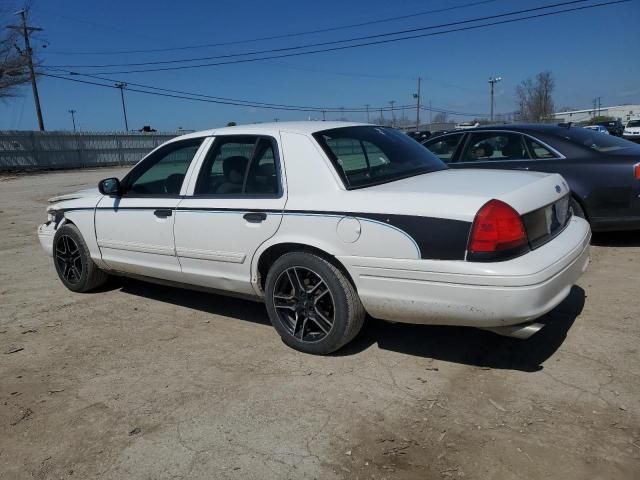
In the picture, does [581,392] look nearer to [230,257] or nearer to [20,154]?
→ [230,257]

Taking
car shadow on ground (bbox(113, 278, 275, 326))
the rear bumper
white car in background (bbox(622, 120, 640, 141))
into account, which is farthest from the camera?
white car in background (bbox(622, 120, 640, 141))

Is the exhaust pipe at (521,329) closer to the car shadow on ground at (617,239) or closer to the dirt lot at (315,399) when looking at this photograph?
the dirt lot at (315,399)

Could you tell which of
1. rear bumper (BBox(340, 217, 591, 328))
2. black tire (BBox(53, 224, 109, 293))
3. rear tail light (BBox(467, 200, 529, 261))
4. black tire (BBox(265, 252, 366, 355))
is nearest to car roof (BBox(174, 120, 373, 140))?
black tire (BBox(265, 252, 366, 355))

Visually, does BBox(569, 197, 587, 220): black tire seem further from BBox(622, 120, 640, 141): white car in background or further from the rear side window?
BBox(622, 120, 640, 141): white car in background

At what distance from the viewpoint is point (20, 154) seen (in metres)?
31.5

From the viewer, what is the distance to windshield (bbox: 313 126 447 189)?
12.3ft

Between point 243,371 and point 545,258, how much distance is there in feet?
6.63

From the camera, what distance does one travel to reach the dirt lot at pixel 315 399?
263cm

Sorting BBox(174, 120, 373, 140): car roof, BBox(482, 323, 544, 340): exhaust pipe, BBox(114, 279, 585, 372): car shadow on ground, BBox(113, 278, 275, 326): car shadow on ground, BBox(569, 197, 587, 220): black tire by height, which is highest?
BBox(174, 120, 373, 140): car roof

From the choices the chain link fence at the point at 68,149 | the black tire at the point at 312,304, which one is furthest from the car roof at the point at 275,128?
the chain link fence at the point at 68,149

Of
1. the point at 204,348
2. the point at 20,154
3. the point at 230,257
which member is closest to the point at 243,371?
the point at 204,348

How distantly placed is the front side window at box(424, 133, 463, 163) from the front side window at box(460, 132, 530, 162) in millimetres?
170

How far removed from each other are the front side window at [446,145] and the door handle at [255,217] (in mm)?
3858

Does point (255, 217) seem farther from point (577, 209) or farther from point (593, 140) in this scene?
point (593, 140)
